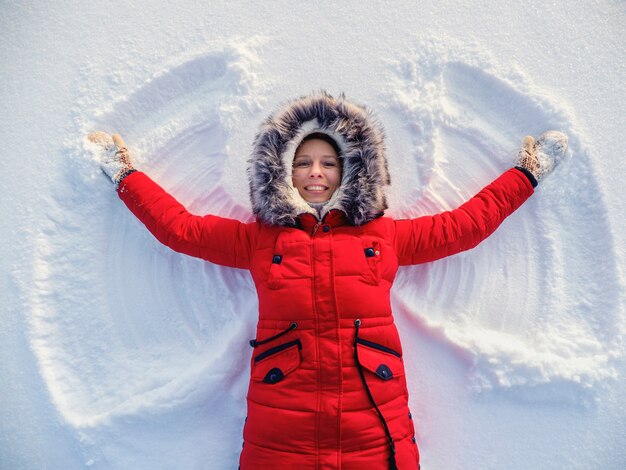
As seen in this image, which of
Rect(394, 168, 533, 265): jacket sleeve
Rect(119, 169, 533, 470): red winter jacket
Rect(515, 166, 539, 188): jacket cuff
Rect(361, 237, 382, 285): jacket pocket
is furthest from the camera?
Rect(515, 166, 539, 188): jacket cuff

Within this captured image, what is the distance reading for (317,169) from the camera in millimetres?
1886

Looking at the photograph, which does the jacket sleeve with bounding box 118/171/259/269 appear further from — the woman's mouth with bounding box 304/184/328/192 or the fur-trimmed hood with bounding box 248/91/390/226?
the woman's mouth with bounding box 304/184/328/192

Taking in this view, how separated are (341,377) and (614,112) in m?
1.73

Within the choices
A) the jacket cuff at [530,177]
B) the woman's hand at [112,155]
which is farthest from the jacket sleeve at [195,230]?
the jacket cuff at [530,177]

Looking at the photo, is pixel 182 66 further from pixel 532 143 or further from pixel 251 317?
pixel 532 143

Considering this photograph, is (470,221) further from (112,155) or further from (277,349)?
(112,155)

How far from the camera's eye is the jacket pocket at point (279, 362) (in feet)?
5.73

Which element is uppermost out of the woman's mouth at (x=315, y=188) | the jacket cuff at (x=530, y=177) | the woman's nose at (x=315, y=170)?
the jacket cuff at (x=530, y=177)

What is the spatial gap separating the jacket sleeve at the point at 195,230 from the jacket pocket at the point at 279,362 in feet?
1.26

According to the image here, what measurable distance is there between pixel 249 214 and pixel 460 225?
3.07 feet

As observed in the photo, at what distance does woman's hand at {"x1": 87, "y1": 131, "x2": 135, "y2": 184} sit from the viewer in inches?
83.6

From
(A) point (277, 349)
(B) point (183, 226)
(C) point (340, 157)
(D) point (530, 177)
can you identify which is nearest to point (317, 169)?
(C) point (340, 157)

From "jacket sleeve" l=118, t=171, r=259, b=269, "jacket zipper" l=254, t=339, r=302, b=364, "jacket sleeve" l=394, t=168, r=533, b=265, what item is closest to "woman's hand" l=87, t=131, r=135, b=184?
"jacket sleeve" l=118, t=171, r=259, b=269

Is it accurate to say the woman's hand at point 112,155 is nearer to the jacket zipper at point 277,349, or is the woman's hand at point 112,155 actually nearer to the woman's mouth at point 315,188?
the woman's mouth at point 315,188
